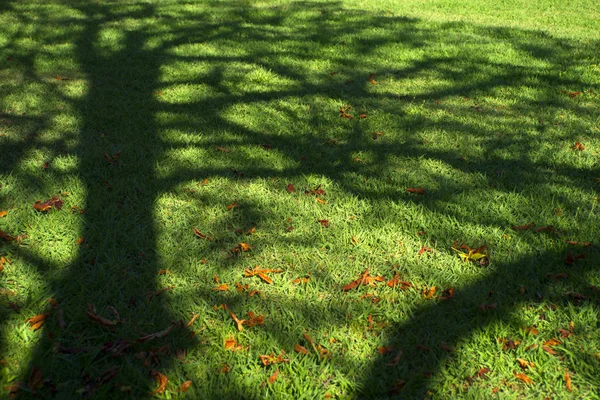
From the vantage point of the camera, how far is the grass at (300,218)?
95.0 inches

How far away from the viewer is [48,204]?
351cm

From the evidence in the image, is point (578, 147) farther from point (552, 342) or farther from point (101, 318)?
point (101, 318)

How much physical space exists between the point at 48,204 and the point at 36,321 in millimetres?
1117

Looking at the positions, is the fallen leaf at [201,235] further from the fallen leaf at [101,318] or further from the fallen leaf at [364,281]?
the fallen leaf at [364,281]

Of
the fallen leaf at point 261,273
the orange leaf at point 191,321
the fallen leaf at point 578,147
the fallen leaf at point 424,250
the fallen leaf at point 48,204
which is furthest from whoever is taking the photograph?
the fallen leaf at point 578,147

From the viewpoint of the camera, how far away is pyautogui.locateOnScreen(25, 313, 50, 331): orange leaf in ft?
8.41

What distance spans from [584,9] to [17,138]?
11127 millimetres

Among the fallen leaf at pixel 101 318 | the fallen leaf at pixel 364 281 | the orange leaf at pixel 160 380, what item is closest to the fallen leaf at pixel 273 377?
the orange leaf at pixel 160 380

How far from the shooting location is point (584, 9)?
37.5 feet

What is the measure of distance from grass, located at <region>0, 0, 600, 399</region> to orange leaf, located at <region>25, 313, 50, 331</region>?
0.03 m

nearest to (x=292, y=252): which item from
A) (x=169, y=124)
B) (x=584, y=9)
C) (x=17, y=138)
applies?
(x=169, y=124)

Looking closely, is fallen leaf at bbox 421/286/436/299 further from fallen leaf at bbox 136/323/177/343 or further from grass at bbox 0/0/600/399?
fallen leaf at bbox 136/323/177/343

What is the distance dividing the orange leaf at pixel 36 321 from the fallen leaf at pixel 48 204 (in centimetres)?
104

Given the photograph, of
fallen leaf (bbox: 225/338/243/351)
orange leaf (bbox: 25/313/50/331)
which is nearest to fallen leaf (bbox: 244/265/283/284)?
fallen leaf (bbox: 225/338/243/351)
